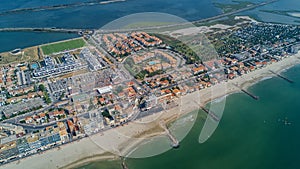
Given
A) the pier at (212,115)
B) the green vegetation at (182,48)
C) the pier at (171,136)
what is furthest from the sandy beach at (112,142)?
the green vegetation at (182,48)

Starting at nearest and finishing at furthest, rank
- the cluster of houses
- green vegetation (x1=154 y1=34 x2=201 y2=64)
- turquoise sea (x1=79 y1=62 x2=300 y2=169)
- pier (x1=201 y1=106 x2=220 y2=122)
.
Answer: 1. turquoise sea (x1=79 y1=62 x2=300 y2=169)
2. pier (x1=201 y1=106 x2=220 y2=122)
3. green vegetation (x1=154 y1=34 x2=201 y2=64)
4. the cluster of houses

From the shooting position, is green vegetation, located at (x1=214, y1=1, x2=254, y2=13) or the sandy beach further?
green vegetation, located at (x1=214, y1=1, x2=254, y2=13)

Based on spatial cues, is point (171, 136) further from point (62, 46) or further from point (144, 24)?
point (144, 24)

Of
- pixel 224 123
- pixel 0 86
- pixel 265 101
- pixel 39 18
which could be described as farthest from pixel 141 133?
pixel 39 18

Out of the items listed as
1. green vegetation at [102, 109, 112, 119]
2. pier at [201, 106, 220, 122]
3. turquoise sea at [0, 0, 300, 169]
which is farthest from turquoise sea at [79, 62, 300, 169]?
green vegetation at [102, 109, 112, 119]

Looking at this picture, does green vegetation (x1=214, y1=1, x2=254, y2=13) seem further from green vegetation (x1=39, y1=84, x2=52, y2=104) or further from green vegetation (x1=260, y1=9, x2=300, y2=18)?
green vegetation (x1=39, y1=84, x2=52, y2=104)

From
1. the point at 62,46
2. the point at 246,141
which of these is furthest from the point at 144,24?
the point at 246,141
